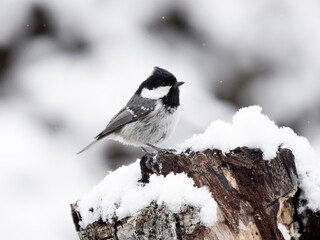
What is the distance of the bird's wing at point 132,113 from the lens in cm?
354

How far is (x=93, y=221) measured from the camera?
8.34 ft

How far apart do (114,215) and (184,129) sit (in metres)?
Answer: 2.20

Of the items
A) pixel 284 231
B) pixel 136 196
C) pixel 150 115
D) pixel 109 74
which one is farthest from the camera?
pixel 109 74

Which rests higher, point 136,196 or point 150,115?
point 150,115

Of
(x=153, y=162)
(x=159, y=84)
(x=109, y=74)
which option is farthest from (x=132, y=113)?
(x=109, y=74)

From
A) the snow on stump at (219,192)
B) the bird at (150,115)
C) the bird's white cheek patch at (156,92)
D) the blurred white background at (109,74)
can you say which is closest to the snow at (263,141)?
the snow on stump at (219,192)

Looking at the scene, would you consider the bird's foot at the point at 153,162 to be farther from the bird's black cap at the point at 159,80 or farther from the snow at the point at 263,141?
the bird's black cap at the point at 159,80

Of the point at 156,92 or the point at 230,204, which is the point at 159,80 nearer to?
the point at 156,92

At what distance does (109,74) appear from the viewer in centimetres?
518

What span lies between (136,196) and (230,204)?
452 mm

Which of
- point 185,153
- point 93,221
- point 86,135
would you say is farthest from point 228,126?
point 86,135

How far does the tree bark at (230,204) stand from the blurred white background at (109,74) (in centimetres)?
185

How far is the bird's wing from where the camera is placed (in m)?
3.54

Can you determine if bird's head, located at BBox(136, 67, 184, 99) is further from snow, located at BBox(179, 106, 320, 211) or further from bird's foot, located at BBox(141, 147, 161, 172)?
bird's foot, located at BBox(141, 147, 161, 172)
